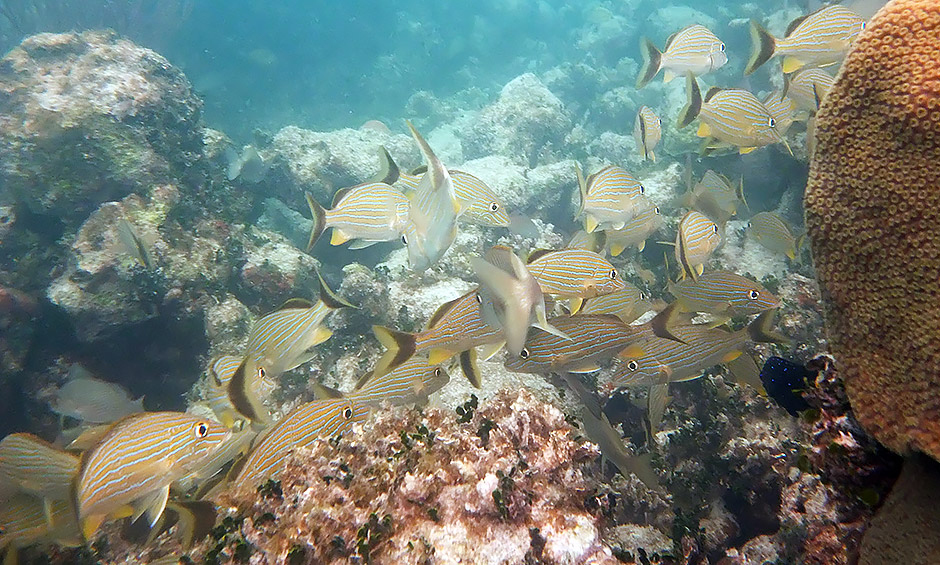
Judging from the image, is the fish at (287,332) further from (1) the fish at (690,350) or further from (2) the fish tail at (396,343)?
(1) the fish at (690,350)

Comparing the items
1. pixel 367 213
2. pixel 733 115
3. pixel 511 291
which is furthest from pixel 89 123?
pixel 733 115

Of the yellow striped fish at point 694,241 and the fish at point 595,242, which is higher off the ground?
the yellow striped fish at point 694,241

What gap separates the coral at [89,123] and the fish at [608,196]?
7.29m

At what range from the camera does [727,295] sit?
3.72 meters

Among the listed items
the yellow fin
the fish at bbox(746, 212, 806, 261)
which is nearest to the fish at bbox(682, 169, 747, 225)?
the fish at bbox(746, 212, 806, 261)

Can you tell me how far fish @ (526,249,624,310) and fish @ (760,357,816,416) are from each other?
1064 millimetres

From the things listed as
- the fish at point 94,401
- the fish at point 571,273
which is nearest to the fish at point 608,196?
the fish at point 571,273

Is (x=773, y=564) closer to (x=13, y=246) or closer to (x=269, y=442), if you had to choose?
(x=269, y=442)

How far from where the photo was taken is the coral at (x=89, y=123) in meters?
7.22

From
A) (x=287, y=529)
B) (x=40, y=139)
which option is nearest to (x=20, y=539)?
(x=287, y=529)

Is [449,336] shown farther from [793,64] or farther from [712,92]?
[793,64]

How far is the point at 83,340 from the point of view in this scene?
6.18m

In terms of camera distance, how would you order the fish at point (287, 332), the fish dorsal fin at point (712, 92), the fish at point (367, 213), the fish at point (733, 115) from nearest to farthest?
the fish at point (287, 332), the fish at point (367, 213), the fish at point (733, 115), the fish dorsal fin at point (712, 92)

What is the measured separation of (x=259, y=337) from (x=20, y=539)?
6.14ft
